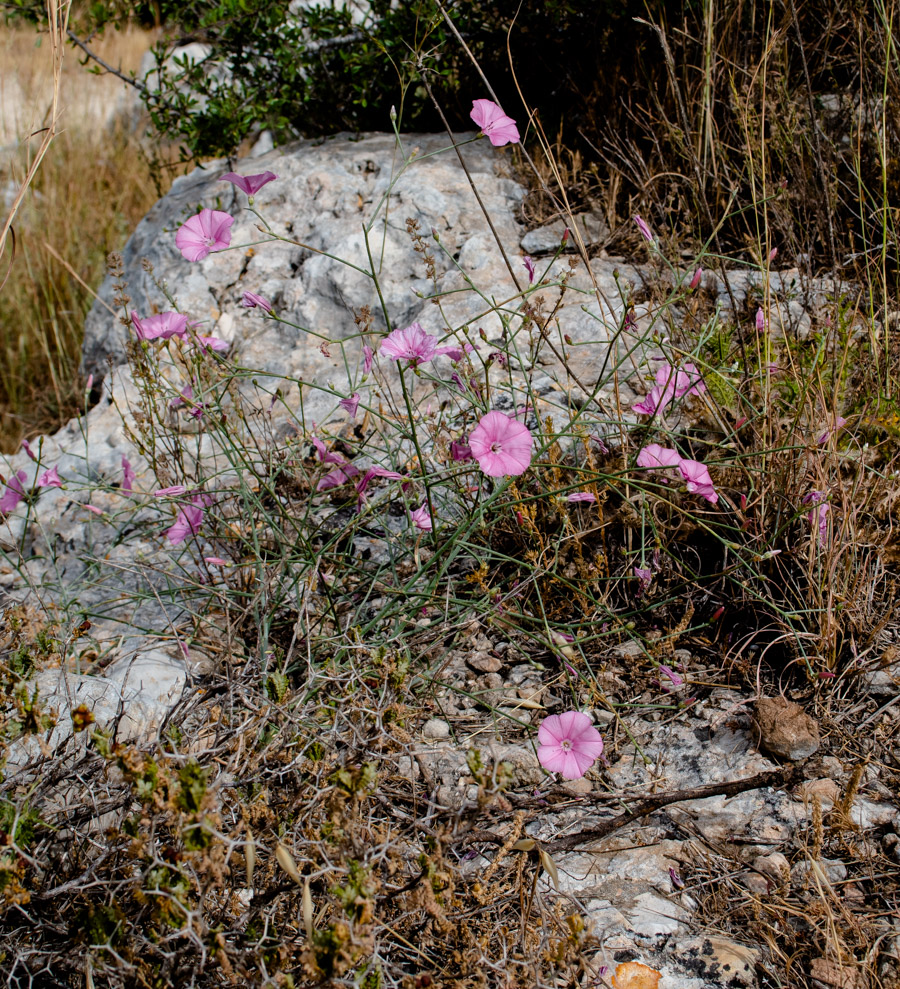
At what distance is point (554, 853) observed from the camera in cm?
127

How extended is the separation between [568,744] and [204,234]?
1.20 m

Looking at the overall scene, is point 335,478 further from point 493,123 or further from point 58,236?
point 58,236

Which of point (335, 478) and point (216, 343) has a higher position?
point (216, 343)

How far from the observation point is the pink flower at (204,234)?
149 centimetres

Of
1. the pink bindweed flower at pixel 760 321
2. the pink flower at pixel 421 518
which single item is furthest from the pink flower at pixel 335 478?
the pink bindweed flower at pixel 760 321

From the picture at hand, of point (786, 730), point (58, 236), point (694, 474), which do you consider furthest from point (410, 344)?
point (58, 236)

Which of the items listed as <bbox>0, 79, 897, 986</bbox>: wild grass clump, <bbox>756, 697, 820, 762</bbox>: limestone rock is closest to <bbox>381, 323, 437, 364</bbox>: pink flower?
<bbox>0, 79, 897, 986</bbox>: wild grass clump

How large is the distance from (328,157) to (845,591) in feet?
7.53

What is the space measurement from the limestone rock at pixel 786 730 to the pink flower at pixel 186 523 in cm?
121

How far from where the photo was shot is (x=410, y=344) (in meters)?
1.45

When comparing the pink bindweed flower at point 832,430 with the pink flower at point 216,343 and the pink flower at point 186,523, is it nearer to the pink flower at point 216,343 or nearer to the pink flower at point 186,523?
the pink flower at point 186,523

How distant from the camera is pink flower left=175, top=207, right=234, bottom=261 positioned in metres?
1.49

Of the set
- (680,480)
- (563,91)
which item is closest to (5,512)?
(680,480)

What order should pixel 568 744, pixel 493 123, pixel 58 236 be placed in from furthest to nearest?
1. pixel 58 236
2. pixel 493 123
3. pixel 568 744
